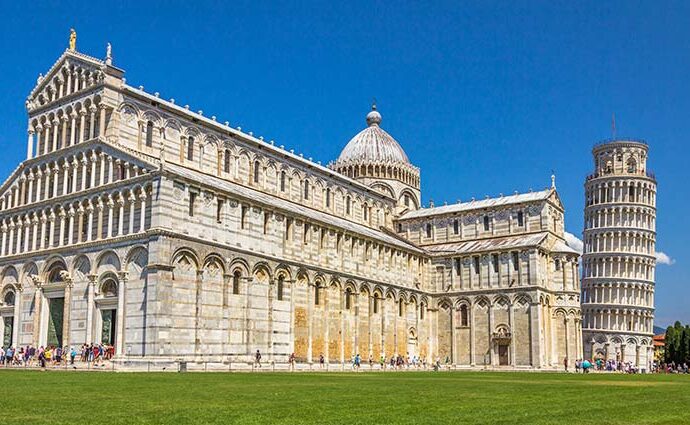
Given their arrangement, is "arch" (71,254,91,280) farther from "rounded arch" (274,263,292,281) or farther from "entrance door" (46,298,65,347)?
"rounded arch" (274,263,292,281)

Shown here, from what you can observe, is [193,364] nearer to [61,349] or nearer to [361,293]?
[61,349]

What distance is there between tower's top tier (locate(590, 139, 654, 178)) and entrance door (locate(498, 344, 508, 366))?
4281 cm

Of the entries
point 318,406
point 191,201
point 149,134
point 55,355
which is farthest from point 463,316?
point 318,406

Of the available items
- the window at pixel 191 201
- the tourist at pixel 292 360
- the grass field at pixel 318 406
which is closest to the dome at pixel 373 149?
the tourist at pixel 292 360

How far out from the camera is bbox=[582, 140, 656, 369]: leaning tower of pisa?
94750mm

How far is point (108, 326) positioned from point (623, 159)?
7661 cm

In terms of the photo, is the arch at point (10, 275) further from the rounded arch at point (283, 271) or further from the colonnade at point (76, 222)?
the rounded arch at point (283, 271)

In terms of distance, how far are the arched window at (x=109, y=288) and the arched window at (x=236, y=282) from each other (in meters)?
7.25

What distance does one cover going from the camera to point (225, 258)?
46.1 metres

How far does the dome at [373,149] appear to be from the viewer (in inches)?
3194

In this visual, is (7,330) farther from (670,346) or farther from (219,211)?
(670,346)

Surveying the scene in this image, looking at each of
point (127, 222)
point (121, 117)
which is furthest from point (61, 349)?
point (121, 117)

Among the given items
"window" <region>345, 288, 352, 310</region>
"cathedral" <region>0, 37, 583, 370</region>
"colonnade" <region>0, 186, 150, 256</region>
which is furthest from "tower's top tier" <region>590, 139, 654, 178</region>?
"colonnade" <region>0, 186, 150, 256</region>

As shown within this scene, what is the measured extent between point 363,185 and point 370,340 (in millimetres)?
19012
